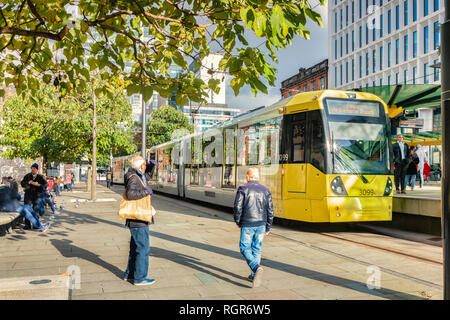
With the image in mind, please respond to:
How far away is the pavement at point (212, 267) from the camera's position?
5242 mm

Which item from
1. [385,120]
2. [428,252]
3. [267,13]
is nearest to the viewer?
[267,13]

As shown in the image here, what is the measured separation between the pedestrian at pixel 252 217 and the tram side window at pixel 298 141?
5025mm

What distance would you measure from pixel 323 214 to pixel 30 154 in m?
26.2

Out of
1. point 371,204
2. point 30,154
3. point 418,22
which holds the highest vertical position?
point 418,22

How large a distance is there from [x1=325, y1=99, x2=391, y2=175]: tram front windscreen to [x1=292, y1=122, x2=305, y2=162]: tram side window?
73cm

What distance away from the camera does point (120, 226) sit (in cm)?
1170

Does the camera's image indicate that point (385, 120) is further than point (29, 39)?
Yes

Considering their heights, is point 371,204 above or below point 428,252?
above

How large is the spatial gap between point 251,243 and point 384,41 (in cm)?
4588

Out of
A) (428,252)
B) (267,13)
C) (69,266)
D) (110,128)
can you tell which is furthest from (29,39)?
(110,128)

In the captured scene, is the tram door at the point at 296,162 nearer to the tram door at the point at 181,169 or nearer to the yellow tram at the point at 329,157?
the yellow tram at the point at 329,157

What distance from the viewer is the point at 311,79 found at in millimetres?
58062

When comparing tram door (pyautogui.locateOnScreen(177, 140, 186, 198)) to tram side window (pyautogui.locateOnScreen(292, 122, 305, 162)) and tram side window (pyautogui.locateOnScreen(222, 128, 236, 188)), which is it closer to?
tram side window (pyautogui.locateOnScreen(222, 128, 236, 188))

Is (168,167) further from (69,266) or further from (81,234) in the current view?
(69,266)
